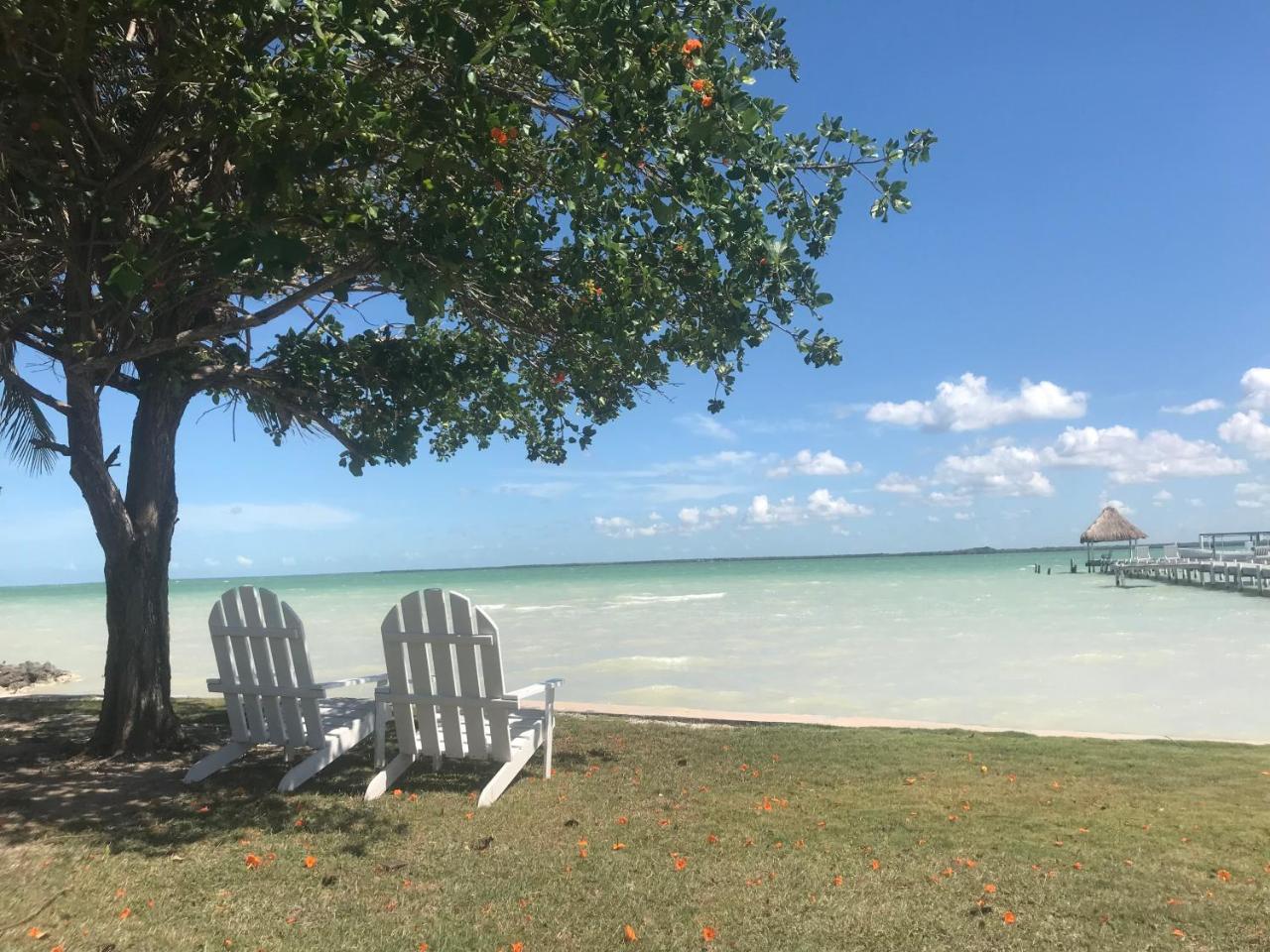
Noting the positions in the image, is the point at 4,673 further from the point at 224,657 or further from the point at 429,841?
the point at 429,841

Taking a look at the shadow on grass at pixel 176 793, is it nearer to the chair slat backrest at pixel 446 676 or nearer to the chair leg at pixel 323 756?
the chair leg at pixel 323 756

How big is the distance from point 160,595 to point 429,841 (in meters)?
3.25

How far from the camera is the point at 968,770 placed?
580cm

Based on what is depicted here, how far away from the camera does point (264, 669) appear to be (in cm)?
546

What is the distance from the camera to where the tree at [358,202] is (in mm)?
3852

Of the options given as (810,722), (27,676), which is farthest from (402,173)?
(27,676)

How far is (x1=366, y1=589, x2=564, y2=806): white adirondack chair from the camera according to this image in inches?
199

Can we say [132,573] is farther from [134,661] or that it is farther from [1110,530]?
[1110,530]

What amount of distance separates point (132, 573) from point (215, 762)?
5.03 ft

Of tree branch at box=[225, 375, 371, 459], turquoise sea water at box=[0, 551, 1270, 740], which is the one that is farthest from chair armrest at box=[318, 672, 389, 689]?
turquoise sea water at box=[0, 551, 1270, 740]

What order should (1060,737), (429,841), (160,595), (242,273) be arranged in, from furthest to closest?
(1060,737) → (160,595) → (242,273) → (429,841)

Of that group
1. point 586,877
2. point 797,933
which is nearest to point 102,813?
point 586,877

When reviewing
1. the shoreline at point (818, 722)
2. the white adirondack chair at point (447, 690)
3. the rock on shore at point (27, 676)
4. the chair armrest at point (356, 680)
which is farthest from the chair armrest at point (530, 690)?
the rock on shore at point (27, 676)

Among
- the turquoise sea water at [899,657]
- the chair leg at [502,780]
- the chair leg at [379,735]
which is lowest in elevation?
the turquoise sea water at [899,657]
